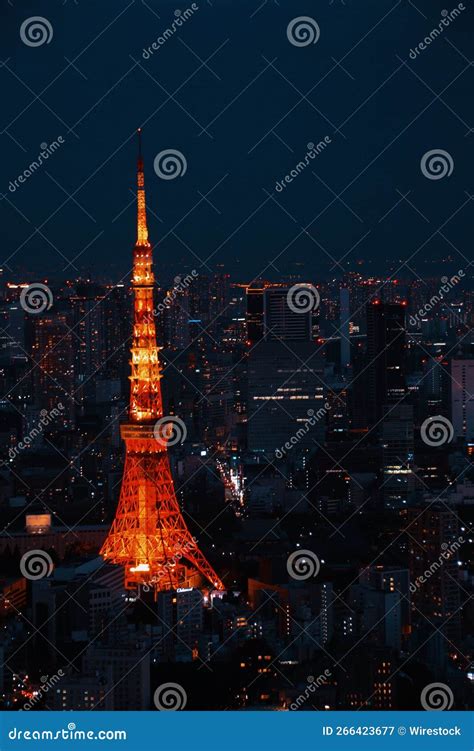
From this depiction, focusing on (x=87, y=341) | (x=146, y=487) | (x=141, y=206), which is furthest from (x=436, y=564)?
(x=87, y=341)

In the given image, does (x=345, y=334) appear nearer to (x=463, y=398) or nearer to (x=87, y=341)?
(x=463, y=398)

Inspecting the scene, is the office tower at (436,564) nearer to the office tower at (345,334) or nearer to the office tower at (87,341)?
the office tower at (345,334)

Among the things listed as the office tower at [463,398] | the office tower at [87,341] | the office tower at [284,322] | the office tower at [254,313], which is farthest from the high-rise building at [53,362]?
the office tower at [463,398]

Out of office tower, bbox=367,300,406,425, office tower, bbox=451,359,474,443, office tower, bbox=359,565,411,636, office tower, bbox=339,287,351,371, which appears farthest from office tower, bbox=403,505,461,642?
office tower, bbox=339,287,351,371

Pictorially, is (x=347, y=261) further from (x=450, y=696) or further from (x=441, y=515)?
(x=450, y=696)

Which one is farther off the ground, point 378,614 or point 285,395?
point 285,395

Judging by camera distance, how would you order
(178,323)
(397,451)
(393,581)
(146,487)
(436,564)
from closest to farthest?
(393,581)
(436,564)
(146,487)
(178,323)
(397,451)

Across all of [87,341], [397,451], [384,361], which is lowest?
[397,451]
